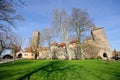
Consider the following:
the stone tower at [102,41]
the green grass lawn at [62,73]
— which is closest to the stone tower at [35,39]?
the stone tower at [102,41]

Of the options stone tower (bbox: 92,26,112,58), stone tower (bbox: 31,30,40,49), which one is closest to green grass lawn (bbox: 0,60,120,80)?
stone tower (bbox: 92,26,112,58)

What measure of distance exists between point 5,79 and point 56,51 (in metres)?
41.4

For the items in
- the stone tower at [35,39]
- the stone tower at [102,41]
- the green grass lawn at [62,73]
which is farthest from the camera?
the stone tower at [35,39]

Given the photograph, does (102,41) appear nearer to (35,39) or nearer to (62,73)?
(35,39)

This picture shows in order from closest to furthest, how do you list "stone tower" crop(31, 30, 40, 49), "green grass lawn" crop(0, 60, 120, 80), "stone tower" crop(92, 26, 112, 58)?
"green grass lawn" crop(0, 60, 120, 80), "stone tower" crop(92, 26, 112, 58), "stone tower" crop(31, 30, 40, 49)

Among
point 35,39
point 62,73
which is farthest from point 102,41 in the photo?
point 62,73

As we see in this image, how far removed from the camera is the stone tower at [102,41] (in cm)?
4775

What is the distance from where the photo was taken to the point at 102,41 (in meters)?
50.6

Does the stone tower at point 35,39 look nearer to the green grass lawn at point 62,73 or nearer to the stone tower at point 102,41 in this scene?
the stone tower at point 102,41

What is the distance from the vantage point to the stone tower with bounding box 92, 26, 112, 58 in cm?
4775

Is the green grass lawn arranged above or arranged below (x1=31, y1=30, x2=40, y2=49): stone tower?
below

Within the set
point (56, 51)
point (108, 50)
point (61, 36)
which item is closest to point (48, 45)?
point (56, 51)

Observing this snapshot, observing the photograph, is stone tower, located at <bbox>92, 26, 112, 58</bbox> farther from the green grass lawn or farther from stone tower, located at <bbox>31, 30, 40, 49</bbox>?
the green grass lawn

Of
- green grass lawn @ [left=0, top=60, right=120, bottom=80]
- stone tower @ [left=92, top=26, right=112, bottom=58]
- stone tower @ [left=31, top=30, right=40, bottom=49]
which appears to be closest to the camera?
green grass lawn @ [left=0, top=60, right=120, bottom=80]
